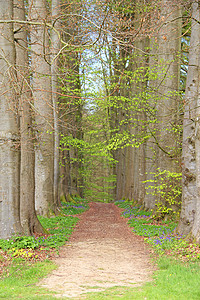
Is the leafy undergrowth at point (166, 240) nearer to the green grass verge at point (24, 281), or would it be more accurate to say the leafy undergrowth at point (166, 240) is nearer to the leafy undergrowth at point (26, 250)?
the leafy undergrowth at point (26, 250)

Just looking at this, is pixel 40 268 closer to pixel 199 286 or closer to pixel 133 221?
pixel 199 286

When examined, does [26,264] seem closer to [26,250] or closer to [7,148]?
[26,250]

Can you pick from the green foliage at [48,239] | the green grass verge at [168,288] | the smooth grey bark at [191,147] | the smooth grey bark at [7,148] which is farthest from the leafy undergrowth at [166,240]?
the smooth grey bark at [7,148]

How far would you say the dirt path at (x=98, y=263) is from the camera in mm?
5602

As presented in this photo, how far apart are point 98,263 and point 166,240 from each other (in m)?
2.28

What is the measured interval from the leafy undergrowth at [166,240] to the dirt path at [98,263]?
1.10ft

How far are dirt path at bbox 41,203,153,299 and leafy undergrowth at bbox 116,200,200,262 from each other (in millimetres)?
336

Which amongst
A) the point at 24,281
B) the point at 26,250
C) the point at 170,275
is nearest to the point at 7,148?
the point at 26,250

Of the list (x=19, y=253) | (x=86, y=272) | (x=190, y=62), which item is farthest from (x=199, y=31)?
(x=19, y=253)

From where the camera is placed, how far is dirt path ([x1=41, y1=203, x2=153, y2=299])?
18.4 feet

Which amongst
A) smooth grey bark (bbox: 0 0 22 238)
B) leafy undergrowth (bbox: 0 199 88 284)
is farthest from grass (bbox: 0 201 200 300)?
smooth grey bark (bbox: 0 0 22 238)

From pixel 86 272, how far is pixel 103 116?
21998mm

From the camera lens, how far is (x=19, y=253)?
6973 millimetres

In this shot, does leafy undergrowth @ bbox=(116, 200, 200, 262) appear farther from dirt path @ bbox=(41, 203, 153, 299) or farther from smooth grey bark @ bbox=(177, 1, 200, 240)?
smooth grey bark @ bbox=(177, 1, 200, 240)
